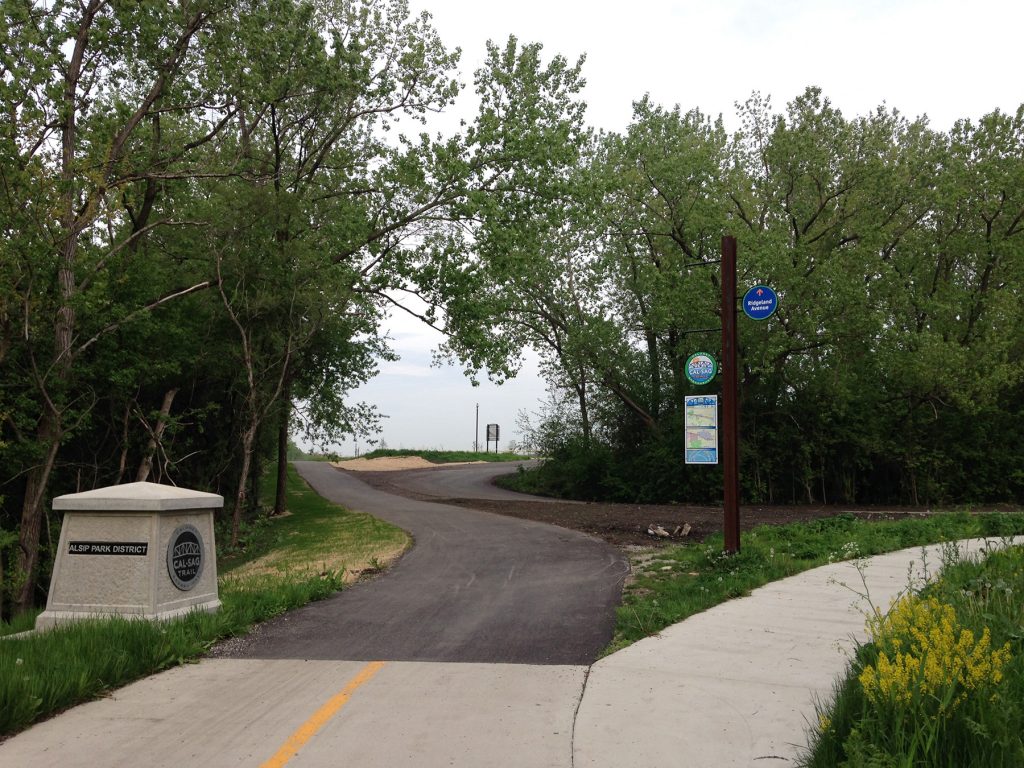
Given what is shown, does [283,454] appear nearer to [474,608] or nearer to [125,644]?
[474,608]

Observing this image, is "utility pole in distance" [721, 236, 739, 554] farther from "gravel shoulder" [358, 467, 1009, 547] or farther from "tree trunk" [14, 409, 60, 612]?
"tree trunk" [14, 409, 60, 612]

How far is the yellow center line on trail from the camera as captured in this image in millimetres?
4751

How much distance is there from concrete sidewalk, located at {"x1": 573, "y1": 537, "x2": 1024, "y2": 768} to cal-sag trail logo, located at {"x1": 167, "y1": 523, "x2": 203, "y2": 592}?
4447mm

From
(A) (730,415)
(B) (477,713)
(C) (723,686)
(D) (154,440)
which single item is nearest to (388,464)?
(D) (154,440)

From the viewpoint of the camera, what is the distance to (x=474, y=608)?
9414 mm

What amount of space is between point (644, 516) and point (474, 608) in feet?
36.7

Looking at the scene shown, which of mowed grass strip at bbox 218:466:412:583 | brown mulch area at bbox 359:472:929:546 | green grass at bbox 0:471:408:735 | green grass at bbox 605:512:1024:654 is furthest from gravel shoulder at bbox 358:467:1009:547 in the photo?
green grass at bbox 0:471:408:735

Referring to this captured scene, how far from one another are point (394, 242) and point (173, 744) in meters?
19.1

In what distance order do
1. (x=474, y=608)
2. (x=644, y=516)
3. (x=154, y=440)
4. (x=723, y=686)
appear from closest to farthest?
(x=723, y=686), (x=474, y=608), (x=154, y=440), (x=644, y=516)

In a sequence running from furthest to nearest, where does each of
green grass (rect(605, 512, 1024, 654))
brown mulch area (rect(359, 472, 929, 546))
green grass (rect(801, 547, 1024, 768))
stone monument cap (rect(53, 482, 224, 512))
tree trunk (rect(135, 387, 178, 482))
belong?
tree trunk (rect(135, 387, 178, 482)) → brown mulch area (rect(359, 472, 929, 546)) → green grass (rect(605, 512, 1024, 654)) → stone monument cap (rect(53, 482, 224, 512)) → green grass (rect(801, 547, 1024, 768))

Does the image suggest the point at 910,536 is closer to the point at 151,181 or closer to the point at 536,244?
the point at 536,244

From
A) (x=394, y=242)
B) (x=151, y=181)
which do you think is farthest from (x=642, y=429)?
(x=151, y=181)

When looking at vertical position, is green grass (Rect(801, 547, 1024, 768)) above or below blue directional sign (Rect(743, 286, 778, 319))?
below

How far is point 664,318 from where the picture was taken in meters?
25.5
